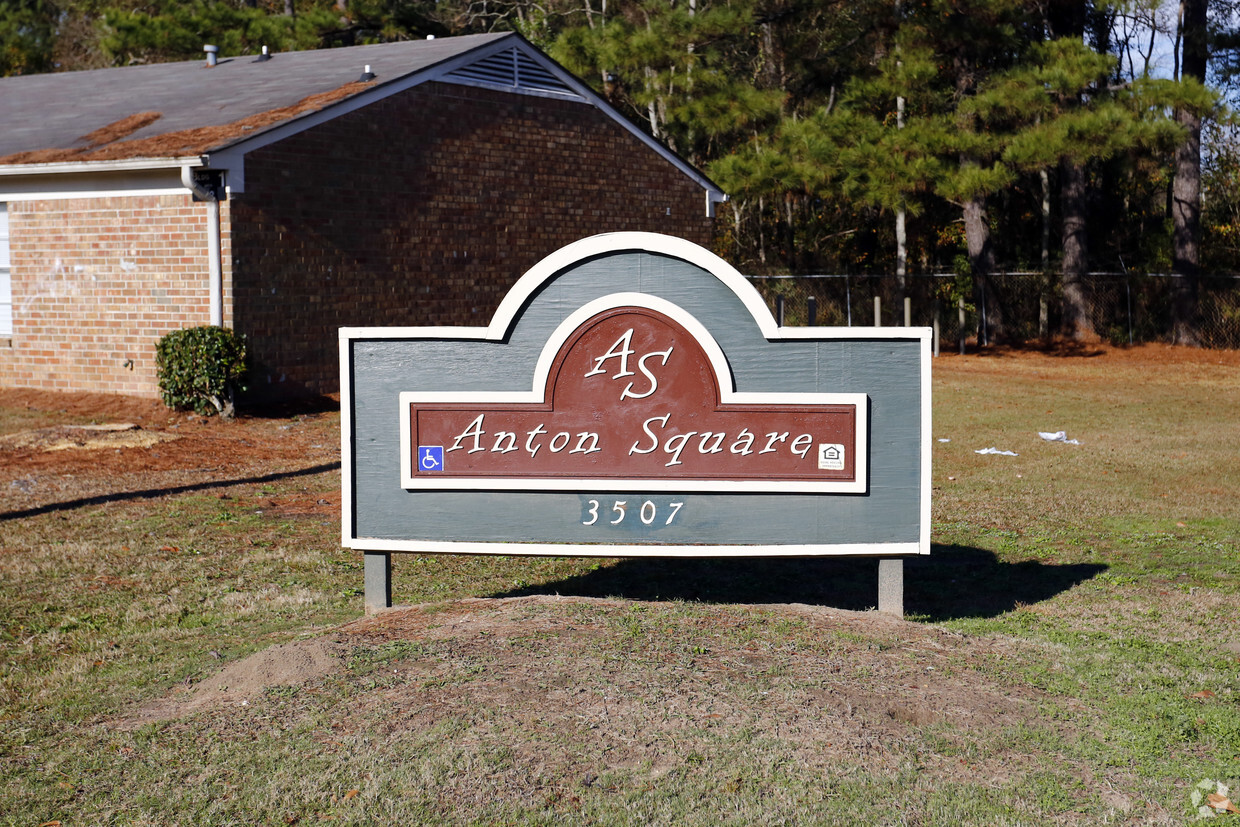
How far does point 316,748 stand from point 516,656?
1035 millimetres

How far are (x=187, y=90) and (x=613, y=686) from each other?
59.3 ft

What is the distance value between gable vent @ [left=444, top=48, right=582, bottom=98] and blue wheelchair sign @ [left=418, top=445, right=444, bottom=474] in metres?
14.6

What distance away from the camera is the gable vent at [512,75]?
20359 mm

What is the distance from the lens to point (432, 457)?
21.2 ft

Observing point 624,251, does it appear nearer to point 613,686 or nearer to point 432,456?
point 432,456

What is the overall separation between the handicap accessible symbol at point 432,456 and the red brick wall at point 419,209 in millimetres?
10508

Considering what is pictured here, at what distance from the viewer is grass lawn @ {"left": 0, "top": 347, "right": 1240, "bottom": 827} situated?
431cm

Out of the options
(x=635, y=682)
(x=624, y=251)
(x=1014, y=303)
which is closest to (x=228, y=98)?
(x=624, y=251)

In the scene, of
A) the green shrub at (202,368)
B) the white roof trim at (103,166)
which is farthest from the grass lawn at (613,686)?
the white roof trim at (103,166)

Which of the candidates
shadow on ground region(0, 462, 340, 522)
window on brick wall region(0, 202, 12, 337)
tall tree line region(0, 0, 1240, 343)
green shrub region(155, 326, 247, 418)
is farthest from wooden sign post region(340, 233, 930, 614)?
tall tree line region(0, 0, 1240, 343)

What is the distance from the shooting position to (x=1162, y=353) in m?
27.0

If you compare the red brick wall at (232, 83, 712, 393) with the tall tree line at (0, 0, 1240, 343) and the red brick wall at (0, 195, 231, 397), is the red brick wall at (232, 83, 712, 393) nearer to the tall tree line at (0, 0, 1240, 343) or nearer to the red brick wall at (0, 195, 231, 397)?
the red brick wall at (0, 195, 231, 397)

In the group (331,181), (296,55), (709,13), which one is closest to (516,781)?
(331,181)

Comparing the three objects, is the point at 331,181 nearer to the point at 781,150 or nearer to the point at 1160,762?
the point at 781,150
